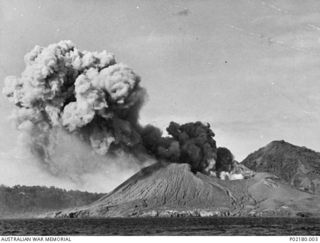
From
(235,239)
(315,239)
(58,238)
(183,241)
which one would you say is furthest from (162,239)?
(315,239)

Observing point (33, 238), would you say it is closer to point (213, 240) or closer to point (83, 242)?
point (83, 242)

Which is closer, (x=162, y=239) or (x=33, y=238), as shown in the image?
(x=162, y=239)

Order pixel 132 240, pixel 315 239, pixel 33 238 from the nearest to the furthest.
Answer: pixel 132 240 < pixel 315 239 < pixel 33 238

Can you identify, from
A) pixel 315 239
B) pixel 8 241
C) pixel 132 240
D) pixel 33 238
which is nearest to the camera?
pixel 132 240

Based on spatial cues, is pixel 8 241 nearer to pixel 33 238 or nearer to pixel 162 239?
pixel 33 238

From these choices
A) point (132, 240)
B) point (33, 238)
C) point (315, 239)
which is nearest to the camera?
point (132, 240)

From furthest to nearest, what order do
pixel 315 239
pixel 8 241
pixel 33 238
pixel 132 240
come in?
pixel 33 238 < pixel 8 241 < pixel 315 239 < pixel 132 240

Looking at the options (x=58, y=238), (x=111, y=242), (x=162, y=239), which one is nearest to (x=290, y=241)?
(x=162, y=239)

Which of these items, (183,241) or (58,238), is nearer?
(183,241)
